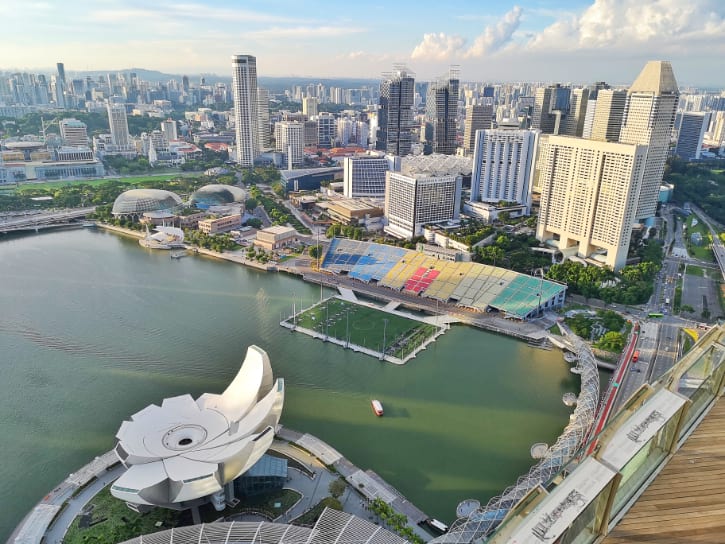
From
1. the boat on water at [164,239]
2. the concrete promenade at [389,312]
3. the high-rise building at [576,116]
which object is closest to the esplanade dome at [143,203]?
the boat on water at [164,239]

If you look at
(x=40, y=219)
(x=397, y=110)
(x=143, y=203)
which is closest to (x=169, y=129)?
(x=397, y=110)

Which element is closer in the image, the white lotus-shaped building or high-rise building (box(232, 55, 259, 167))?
the white lotus-shaped building

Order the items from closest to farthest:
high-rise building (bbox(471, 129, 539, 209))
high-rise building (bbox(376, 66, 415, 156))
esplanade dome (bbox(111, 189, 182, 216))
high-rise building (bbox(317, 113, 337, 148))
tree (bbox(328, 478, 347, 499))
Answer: tree (bbox(328, 478, 347, 499)) < esplanade dome (bbox(111, 189, 182, 216)) < high-rise building (bbox(471, 129, 539, 209)) < high-rise building (bbox(376, 66, 415, 156)) < high-rise building (bbox(317, 113, 337, 148))

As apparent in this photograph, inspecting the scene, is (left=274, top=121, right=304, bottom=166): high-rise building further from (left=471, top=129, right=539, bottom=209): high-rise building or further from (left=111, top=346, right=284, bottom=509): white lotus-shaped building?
(left=111, top=346, right=284, bottom=509): white lotus-shaped building

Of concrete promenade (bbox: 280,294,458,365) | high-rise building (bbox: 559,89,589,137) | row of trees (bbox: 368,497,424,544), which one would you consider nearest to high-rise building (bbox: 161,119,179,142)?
high-rise building (bbox: 559,89,589,137)

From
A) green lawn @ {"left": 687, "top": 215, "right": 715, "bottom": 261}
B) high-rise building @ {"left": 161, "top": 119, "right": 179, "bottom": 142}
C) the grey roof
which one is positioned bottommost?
green lawn @ {"left": 687, "top": 215, "right": 715, "bottom": 261}

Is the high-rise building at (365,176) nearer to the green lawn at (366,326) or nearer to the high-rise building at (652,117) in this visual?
the high-rise building at (652,117)

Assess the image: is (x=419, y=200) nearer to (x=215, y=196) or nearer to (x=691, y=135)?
(x=215, y=196)

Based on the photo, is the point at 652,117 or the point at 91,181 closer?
the point at 652,117
